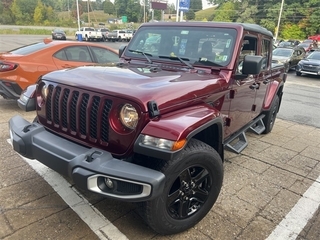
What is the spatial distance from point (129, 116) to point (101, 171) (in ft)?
1.64

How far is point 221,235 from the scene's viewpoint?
2.62 metres

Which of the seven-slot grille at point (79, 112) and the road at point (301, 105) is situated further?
the road at point (301, 105)

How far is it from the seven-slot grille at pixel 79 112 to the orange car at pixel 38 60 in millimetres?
3618

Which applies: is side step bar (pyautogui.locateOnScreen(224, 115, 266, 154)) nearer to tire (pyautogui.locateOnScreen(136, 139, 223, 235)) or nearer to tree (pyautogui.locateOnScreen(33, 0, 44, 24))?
tire (pyautogui.locateOnScreen(136, 139, 223, 235))

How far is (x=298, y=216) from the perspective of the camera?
9.83ft

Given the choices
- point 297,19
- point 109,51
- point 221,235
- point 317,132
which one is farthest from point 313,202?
point 297,19

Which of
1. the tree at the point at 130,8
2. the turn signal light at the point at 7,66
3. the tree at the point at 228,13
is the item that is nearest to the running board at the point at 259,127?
the turn signal light at the point at 7,66

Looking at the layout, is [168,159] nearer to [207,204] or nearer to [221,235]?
[207,204]

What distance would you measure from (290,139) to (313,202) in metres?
2.43

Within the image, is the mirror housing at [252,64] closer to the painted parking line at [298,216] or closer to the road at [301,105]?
the painted parking line at [298,216]

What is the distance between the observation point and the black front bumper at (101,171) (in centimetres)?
201

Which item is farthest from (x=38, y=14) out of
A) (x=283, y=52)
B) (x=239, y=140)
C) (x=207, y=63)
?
(x=207, y=63)

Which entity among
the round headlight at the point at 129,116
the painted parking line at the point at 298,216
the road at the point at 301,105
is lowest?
the road at the point at 301,105

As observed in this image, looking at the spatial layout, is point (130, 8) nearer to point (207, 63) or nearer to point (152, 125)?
point (207, 63)
